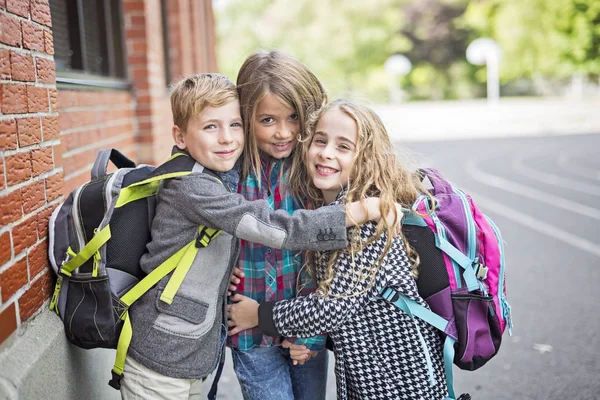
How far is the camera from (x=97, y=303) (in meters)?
2.04

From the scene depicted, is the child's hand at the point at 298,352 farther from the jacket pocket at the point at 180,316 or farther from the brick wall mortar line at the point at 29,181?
the brick wall mortar line at the point at 29,181

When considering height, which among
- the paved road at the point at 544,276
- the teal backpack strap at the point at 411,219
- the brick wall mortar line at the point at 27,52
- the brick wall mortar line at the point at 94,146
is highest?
the brick wall mortar line at the point at 27,52

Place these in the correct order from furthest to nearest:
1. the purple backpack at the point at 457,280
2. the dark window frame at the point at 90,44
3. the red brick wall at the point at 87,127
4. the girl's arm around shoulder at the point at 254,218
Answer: the dark window frame at the point at 90,44 → the red brick wall at the point at 87,127 → the purple backpack at the point at 457,280 → the girl's arm around shoulder at the point at 254,218

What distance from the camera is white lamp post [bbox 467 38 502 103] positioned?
36438 mm

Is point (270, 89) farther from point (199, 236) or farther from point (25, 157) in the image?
point (25, 157)

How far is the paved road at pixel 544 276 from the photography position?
3.68 m

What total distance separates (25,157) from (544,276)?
4969 millimetres

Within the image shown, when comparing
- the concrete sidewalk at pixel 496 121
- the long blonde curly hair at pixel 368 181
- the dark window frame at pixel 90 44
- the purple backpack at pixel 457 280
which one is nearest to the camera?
the long blonde curly hair at pixel 368 181

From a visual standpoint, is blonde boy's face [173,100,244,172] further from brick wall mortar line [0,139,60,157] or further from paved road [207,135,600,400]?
paved road [207,135,600,400]

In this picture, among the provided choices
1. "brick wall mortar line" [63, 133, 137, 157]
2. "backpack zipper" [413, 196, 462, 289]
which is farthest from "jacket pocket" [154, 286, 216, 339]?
"brick wall mortar line" [63, 133, 137, 157]

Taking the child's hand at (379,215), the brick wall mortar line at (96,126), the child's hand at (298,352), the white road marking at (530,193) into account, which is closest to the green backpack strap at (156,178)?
the child's hand at (379,215)

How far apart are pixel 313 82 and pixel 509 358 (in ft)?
8.46

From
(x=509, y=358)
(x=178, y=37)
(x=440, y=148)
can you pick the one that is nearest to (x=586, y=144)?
(x=440, y=148)

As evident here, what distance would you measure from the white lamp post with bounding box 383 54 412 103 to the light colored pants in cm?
4281
